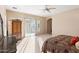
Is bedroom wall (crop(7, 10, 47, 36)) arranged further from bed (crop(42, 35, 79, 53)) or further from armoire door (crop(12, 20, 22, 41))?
bed (crop(42, 35, 79, 53))

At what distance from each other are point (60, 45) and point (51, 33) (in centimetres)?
25

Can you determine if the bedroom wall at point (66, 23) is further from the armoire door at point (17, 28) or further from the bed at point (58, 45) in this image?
the armoire door at point (17, 28)

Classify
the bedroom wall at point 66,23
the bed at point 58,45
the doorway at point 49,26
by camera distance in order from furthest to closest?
1. the doorway at point 49,26
2. the bedroom wall at point 66,23
3. the bed at point 58,45

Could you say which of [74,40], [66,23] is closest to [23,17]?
[66,23]

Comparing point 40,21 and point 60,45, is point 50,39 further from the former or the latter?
point 40,21

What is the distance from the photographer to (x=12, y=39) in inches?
59.9

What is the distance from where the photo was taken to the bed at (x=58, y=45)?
4.53 ft

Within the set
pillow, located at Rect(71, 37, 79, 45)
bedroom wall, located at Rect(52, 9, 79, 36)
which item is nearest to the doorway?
bedroom wall, located at Rect(52, 9, 79, 36)

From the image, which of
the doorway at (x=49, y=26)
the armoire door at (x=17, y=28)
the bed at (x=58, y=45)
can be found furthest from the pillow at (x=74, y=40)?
the armoire door at (x=17, y=28)

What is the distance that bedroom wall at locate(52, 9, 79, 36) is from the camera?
1485 mm

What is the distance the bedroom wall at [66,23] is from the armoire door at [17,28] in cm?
55

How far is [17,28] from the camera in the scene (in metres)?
1.59
